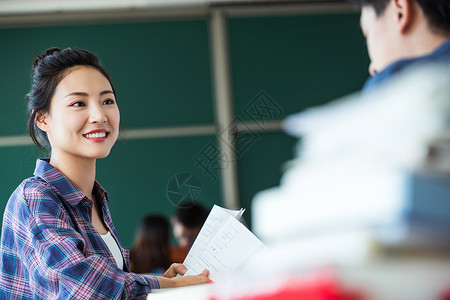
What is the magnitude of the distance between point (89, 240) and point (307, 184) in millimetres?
1060

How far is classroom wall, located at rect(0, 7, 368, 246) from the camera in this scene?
5.13 meters

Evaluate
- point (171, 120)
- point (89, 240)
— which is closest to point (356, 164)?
point (89, 240)

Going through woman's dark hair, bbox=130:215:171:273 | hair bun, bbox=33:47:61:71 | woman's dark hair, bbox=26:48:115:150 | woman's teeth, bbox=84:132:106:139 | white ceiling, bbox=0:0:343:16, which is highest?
white ceiling, bbox=0:0:343:16

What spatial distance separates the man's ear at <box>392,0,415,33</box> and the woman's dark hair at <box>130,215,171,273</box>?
10.4 ft

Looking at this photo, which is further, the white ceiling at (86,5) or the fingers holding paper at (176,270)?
the white ceiling at (86,5)

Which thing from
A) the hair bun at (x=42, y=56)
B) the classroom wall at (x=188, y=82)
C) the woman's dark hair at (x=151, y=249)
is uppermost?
the classroom wall at (x=188, y=82)

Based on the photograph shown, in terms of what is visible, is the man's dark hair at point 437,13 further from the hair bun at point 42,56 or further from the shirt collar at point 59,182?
the hair bun at point 42,56

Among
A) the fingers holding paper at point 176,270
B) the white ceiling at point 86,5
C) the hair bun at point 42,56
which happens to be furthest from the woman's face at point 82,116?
the white ceiling at point 86,5

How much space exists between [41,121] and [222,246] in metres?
0.74

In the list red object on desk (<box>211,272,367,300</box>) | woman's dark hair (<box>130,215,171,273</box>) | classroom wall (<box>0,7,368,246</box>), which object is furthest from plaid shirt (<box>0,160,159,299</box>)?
classroom wall (<box>0,7,368,246</box>)

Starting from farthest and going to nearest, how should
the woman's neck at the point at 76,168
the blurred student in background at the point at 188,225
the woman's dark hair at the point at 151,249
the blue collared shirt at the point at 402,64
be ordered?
the blurred student in background at the point at 188,225
the woman's dark hair at the point at 151,249
the woman's neck at the point at 76,168
the blue collared shirt at the point at 402,64

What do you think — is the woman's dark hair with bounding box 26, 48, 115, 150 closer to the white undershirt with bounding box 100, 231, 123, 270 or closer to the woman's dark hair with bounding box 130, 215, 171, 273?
the white undershirt with bounding box 100, 231, 123, 270

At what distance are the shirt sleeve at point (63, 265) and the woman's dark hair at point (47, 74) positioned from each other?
410 mm

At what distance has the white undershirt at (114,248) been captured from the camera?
1.59m
